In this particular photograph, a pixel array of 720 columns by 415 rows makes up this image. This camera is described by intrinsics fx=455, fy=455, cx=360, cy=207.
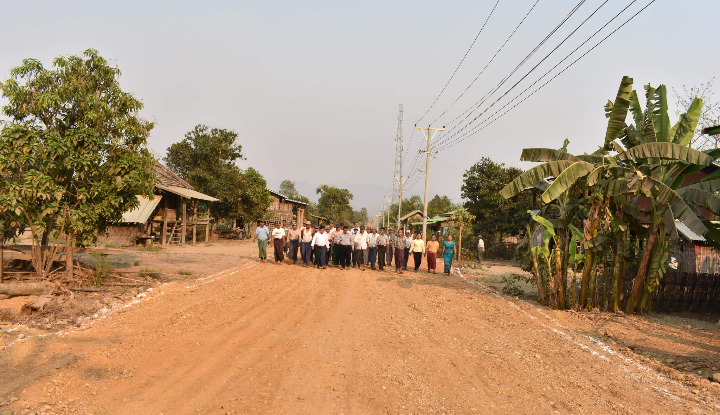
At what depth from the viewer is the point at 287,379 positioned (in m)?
5.46

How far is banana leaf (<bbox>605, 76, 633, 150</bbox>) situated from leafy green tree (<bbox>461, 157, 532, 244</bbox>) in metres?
16.0

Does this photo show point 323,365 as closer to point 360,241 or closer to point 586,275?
point 586,275

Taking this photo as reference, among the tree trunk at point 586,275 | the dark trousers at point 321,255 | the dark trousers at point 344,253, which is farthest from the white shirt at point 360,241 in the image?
the tree trunk at point 586,275

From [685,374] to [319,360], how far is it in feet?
17.3

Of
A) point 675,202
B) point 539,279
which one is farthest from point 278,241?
point 675,202

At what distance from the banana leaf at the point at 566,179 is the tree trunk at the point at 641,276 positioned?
209 cm

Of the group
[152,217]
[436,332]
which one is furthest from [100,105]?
[152,217]

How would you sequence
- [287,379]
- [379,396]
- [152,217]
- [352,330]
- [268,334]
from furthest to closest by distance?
[152,217] → [352,330] → [268,334] → [287,379] → [379,396]

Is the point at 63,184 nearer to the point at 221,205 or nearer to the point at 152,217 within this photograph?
the point at 152,217

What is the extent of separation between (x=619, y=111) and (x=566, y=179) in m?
2.06

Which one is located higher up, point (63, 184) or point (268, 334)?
point (63, 184)

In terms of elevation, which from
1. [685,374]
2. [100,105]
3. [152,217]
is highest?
[100,105]

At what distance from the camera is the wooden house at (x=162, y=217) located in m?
23.1

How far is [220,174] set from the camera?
33812 mm
